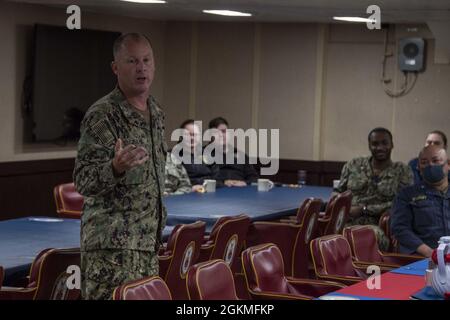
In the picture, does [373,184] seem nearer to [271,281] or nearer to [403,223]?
[403,223]

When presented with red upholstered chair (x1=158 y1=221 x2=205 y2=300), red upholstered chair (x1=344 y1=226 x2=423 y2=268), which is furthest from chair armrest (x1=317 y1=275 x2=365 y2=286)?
red upholstered chair (x1=158 y1=221 x2=205 y2=300)

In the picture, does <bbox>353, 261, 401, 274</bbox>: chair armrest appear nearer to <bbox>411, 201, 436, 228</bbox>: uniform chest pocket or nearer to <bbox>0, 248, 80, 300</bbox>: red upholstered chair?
<bbox>411, 201, 436, 228</bbox>: uniform chest pocket

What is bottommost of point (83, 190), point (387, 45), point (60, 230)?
point (60, 230)

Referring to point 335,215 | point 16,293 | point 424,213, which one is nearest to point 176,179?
point 335,215

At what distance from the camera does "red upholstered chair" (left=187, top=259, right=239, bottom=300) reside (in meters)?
4.47

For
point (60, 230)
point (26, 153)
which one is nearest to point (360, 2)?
point (60, 230)

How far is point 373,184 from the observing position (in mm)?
9055

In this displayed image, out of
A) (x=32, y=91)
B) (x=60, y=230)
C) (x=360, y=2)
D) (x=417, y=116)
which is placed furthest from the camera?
(x=417, y=116)

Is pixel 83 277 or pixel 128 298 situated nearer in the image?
pixel 128 298

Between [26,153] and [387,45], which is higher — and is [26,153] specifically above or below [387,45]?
below

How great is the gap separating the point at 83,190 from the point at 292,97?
29.2 feet

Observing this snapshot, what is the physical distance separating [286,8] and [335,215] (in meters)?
2.36

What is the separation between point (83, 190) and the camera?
4.26 meters
